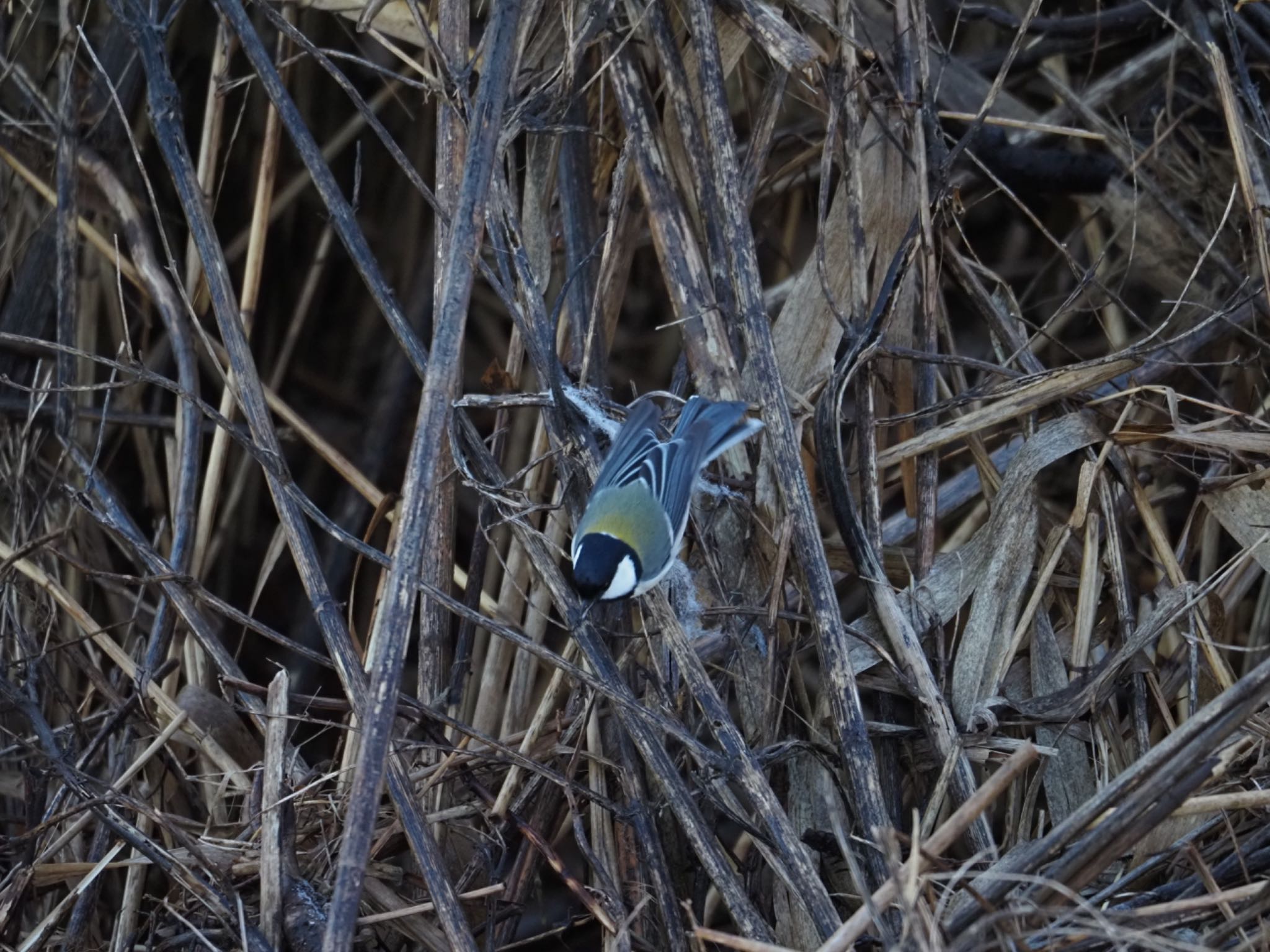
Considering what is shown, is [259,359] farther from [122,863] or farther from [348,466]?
[122,863]

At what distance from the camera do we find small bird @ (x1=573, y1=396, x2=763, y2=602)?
6.65ft

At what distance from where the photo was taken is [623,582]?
2018 mm

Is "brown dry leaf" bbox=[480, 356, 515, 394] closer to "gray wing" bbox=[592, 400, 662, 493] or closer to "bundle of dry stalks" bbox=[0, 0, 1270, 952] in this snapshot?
"bundle of dry stalks" bbox=[0, 0, 1270, 952]

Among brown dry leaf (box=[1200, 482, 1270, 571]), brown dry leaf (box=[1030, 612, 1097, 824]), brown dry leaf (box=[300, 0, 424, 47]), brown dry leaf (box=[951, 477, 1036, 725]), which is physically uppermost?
brown dry leaf (box=[300, 0, 424, 47])

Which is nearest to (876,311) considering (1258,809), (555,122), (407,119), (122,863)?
(555,122)

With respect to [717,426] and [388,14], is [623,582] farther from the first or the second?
[388,14]

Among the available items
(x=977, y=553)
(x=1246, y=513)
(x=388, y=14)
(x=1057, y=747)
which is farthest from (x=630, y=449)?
(x=388, y=14)

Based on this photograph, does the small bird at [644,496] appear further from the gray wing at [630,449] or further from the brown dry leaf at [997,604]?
the brown dry leaf at [997,604]

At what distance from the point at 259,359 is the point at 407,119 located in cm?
87

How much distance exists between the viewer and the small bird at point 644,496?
2027 millimetres

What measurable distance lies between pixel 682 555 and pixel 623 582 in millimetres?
328

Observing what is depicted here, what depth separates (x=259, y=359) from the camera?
3568 millimetres

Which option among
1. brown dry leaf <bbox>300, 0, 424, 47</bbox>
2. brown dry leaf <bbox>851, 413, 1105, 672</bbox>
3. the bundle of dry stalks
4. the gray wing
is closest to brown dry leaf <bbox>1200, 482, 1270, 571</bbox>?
the bundle of dry stalks

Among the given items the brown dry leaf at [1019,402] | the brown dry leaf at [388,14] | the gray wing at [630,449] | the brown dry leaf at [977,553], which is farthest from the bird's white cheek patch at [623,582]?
the brown dry leaf at [388,14]
